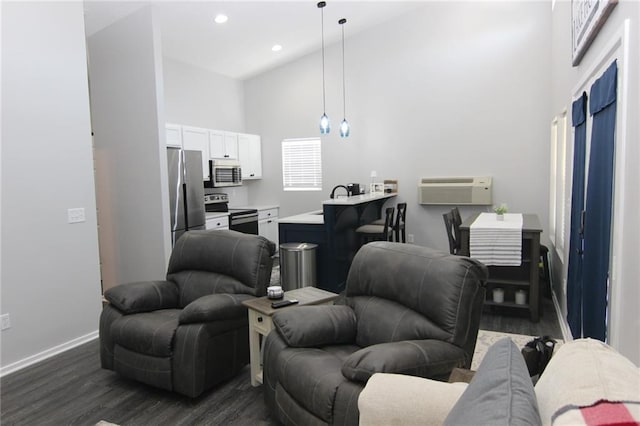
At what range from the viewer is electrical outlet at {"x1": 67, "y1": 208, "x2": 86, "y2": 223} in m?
3.71

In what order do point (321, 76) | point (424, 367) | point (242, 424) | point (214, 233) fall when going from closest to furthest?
point (424, 367)
point (242, 424)
point (214, 233)
point (321, 76)

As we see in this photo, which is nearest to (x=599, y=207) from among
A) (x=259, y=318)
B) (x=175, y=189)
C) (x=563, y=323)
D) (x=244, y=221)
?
(x=563, y=323)

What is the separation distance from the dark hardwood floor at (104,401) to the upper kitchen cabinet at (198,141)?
3290 millimetres

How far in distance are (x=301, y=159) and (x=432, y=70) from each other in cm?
268

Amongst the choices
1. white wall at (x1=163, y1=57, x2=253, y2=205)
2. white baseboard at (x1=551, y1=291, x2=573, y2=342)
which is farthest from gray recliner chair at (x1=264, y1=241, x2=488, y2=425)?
white wall at (x1=163, y1=57, x2=253, y2=205)

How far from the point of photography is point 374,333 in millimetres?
2334

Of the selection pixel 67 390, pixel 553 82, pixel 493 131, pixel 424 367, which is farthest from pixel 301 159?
pixel 424 367

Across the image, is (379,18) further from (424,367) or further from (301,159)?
(424,367)

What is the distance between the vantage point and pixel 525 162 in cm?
602

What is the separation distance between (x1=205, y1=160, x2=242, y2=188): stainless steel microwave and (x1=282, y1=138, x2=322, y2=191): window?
101 centimetres

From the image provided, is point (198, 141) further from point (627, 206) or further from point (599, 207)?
point (627, 206)

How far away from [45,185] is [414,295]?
10.5ft

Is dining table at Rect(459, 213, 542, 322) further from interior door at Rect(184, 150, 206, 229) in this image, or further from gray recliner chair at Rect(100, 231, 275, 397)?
interior door at Rect(184, 150, 206, 229)

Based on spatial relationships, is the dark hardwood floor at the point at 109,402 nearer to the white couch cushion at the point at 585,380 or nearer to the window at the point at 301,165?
the white couch cushion at the point at 585,380
